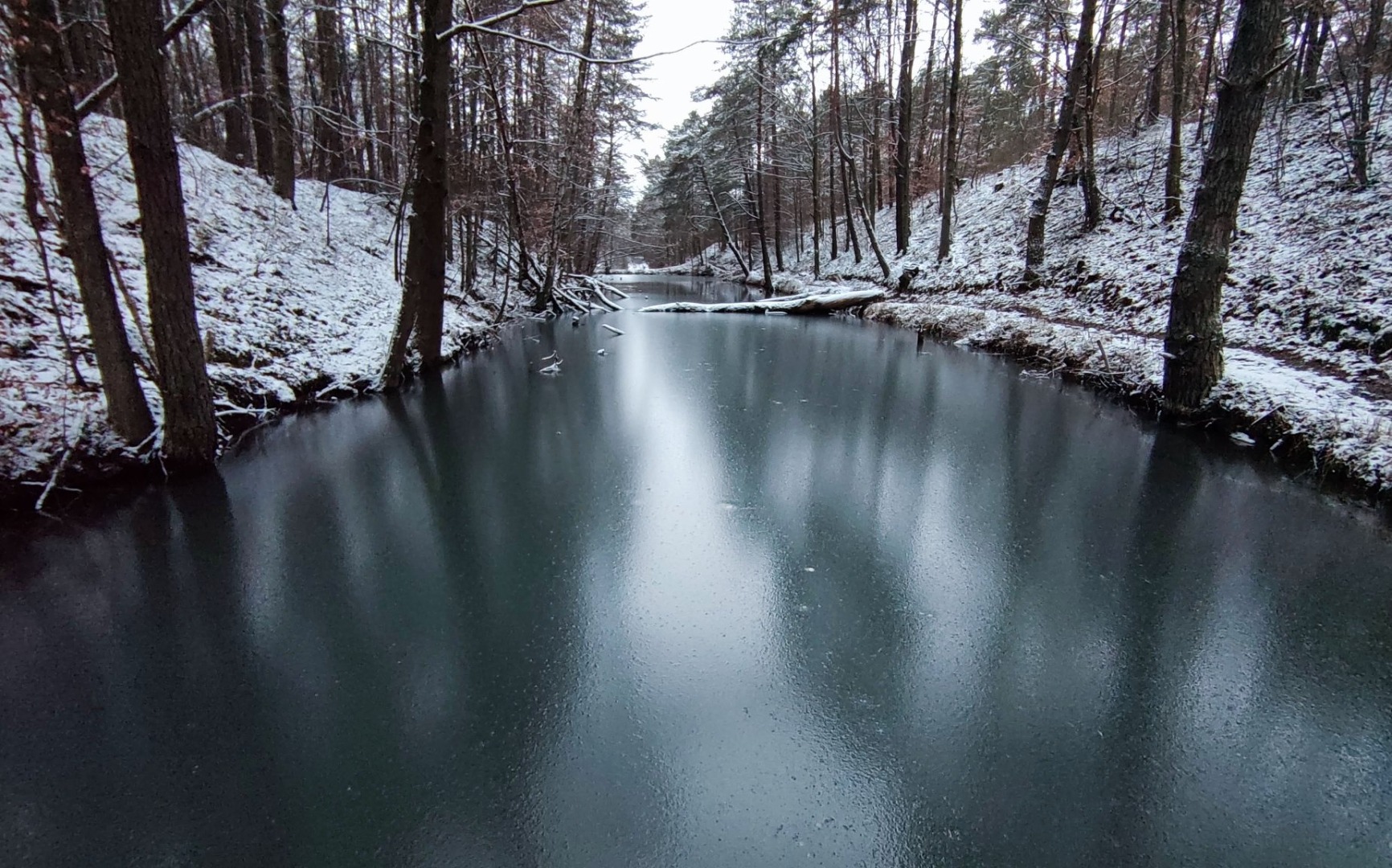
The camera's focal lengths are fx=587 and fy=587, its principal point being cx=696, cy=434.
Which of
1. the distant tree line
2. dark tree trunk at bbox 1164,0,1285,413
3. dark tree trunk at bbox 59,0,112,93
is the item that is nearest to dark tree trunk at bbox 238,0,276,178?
the distant tree line

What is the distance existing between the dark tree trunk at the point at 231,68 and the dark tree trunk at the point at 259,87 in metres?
0.21

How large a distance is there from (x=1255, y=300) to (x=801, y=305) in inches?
422

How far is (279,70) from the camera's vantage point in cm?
1168

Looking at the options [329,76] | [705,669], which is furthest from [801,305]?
[705,669]

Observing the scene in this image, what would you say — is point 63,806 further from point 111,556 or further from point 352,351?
point 352,351

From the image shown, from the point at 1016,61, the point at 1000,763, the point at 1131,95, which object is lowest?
the point at 1000,763

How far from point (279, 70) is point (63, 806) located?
1414 centimetres

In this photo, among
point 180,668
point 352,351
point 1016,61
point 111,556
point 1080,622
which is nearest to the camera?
point 180,668

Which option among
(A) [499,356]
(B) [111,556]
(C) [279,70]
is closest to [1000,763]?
(B) [111,556]

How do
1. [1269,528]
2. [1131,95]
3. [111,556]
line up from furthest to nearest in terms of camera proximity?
[1131,95]
[1269,528]
[111,556]

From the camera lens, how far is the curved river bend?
209cm

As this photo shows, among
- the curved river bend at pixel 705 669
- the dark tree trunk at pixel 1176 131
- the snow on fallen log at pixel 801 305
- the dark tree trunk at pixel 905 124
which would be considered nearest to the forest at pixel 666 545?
the curved river bend at pixel 705 669

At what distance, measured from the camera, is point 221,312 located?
7.16m

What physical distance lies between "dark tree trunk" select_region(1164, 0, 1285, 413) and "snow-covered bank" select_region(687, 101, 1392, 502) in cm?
37
